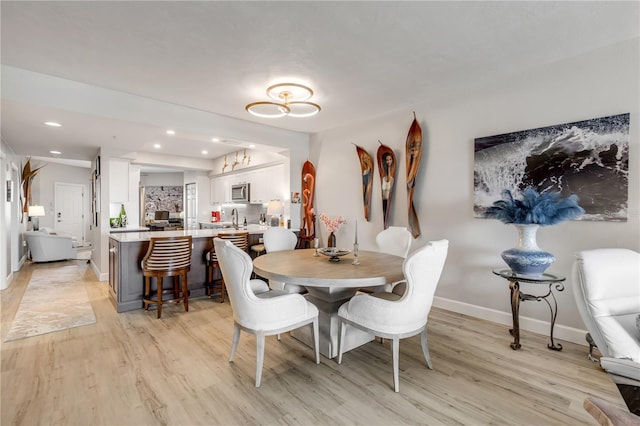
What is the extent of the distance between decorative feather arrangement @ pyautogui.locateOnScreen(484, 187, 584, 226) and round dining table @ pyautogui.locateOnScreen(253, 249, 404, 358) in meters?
1.05

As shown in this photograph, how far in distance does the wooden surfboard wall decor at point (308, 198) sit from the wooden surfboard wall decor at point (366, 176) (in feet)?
3.70

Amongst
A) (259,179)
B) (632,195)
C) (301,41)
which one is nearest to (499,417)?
(632,195)

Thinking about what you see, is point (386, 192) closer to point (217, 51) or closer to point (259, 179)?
point (217, 51)

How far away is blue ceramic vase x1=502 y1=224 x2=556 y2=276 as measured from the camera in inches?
103

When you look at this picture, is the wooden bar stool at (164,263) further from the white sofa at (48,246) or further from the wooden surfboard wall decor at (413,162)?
the white sofa at (48,246)

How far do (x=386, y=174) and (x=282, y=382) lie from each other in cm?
294

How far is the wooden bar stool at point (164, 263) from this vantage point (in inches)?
140

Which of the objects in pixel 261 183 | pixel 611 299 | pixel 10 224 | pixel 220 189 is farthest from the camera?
pixel 220 189

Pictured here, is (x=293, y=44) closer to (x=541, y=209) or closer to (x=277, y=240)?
(x=277, y=240)

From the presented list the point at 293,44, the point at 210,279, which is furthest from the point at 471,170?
the point at 210,279

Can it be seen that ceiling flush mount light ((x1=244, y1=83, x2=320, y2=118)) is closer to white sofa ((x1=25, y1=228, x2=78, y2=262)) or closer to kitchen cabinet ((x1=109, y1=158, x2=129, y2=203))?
kitchen cabinet ((x1=109, y1=158, x2=129, y2=203))

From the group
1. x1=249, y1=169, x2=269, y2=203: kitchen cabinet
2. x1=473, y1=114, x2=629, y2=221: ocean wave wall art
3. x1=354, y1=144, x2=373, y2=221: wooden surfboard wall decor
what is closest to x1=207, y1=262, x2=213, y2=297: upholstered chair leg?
x1=354, y1=144, x2=373, y2=221: wooden surfboard wall decor

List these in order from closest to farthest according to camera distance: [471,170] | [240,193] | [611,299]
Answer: [611,299] → [471,170] → [240,193]

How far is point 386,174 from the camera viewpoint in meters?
4.27
